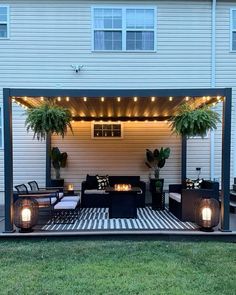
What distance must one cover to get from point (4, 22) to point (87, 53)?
8.49 feet

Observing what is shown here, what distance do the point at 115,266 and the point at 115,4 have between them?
8.02 m

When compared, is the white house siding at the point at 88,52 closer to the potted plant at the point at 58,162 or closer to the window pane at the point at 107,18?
the window pane at the point at 107,18

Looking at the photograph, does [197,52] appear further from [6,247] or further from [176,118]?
[6,247]

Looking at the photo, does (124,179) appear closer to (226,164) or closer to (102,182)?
(102,182)

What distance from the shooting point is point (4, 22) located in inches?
412

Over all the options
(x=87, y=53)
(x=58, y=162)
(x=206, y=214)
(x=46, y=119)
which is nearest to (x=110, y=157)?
(x=58, y=162)

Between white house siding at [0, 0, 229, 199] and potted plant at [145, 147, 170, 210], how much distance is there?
1966mm

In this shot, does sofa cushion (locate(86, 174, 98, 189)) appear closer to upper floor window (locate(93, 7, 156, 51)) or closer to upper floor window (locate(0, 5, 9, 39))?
upper floor window (locate(93, 7, 156, 51))

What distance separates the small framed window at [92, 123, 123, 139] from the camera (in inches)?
436

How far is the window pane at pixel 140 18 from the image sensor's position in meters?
10.6

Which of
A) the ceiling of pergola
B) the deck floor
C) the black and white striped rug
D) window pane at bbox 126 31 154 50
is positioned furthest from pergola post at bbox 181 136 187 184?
window pane at bbox 126 31 154 50

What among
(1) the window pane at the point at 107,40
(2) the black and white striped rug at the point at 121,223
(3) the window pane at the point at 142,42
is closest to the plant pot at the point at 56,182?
(2) the black and white striped rug at the point at 121,223

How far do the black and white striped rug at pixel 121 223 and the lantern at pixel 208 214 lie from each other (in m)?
0.37

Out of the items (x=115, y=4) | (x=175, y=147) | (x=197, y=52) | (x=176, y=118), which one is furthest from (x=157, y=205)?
(x=115, y=4)
